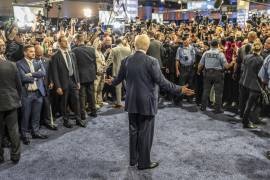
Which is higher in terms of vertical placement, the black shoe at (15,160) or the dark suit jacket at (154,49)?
the dark suit jacket at (154,49)

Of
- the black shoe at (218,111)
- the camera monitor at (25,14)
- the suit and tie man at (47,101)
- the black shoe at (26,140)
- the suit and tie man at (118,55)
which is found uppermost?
the camera monitor at (25,14)

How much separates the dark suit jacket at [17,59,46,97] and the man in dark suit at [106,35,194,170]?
177 cm

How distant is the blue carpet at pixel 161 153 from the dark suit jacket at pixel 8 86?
0.85 meters

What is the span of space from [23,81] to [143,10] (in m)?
23.9

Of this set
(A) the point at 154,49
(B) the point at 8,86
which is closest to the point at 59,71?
(B) the point at 8,86

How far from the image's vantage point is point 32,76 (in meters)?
4.89

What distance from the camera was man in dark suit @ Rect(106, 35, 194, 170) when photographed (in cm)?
374

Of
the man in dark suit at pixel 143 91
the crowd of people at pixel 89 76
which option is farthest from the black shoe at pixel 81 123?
the man in dark suit at pixel 143 91

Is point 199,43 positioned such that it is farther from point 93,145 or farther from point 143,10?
point 143,10

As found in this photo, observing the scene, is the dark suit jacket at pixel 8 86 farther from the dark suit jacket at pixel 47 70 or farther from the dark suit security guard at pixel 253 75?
the dark suit security guard at pixel 253 75

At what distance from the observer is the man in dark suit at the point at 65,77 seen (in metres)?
5.49

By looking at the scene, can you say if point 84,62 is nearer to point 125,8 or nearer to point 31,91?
point 31,91

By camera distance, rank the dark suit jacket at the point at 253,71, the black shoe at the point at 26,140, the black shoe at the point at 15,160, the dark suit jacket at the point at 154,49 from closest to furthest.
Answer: the black shoe at the point at 15,160
the black shoe at the point at 26,140
the dark suit jacket at the point at 253,71
the dark suit jacket at the point at 154,49

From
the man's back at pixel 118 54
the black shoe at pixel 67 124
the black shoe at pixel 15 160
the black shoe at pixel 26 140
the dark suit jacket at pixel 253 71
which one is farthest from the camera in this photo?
the man's back at pixel 118 54
